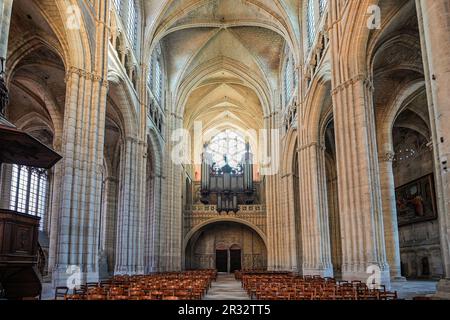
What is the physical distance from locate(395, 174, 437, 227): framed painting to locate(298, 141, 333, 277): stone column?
7.44m

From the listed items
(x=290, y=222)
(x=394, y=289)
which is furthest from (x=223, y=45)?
(x=394, y=289)

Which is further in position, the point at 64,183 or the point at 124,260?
the point at 124,260

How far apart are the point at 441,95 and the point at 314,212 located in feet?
52.3

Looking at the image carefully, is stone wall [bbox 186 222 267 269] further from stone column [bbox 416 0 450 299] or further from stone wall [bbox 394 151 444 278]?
stone column [bbox 416 0 450 299]

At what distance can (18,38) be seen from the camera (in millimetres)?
18703

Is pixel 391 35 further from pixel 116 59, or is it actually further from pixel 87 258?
pixel 87 258

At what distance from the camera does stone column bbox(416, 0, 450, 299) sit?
30.2ft

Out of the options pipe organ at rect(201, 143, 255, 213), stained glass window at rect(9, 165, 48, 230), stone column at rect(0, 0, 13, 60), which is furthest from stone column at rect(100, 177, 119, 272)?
stone column at rect(0, 0, 13, 60)

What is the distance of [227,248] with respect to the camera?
4500 cm

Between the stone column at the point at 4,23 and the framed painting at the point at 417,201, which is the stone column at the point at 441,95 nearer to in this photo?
the stone column at the point at 4,23

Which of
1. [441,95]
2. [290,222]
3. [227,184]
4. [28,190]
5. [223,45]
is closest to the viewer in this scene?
[441,95]

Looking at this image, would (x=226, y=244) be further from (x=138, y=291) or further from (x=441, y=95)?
(x=441, y=95)
